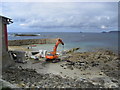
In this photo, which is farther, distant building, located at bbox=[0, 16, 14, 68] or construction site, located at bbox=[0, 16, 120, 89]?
distant building, located at bbox=[0, 16, 14, 68]

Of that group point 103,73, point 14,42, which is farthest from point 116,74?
point 14,42

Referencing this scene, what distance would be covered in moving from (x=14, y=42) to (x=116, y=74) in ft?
144

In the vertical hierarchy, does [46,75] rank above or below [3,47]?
below

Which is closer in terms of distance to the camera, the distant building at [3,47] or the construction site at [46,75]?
the construction site at [46,75]

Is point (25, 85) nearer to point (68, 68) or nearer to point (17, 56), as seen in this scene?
point (68, 68)

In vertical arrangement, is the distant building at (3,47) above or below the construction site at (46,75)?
above

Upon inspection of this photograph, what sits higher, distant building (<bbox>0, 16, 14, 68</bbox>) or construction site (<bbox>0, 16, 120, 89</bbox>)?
distant building (<bbox>0, 16, 14, 68</bbox>)

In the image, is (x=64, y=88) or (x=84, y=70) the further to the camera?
(x=84, y=70)

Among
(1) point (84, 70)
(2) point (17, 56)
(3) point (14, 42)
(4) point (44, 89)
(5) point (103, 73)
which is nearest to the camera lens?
(4) point (44, 89)

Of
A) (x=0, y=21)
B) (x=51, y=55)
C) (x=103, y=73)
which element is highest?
(x=0, y=21)

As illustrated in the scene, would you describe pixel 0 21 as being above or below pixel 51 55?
above

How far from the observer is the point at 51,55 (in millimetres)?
18109

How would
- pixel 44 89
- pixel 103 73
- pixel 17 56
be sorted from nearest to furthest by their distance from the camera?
pixel 44 89 → pixel 103 73 → pixel 17 56

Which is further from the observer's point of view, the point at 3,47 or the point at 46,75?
the point at 3,47
